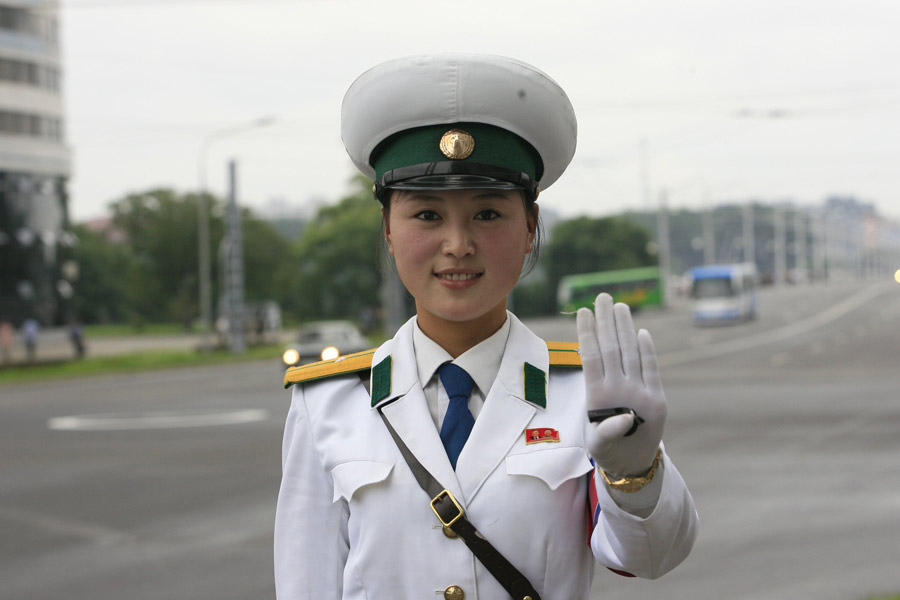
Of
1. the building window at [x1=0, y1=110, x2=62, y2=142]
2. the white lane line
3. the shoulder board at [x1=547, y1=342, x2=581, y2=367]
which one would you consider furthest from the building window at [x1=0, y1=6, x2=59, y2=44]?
the shoulder board at [x1=547, y1=342, x2=581, y2=367]

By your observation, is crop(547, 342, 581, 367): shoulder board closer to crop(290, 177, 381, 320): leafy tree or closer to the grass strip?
the grass strip

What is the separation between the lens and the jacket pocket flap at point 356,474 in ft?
6.09

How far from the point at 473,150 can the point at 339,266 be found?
5696 centimetres

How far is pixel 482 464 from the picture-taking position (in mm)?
1827

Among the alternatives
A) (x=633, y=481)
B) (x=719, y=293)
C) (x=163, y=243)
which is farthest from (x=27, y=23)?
(x=633, y=481)

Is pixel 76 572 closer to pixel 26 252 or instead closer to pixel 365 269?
pixel 26 252

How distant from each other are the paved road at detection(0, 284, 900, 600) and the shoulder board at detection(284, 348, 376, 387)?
473 cm

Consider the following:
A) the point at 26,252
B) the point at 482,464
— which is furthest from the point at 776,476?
the point at 26,252

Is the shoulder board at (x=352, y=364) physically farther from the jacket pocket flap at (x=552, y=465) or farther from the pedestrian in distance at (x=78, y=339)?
the pedestrian in distance at (x=78, y=339)

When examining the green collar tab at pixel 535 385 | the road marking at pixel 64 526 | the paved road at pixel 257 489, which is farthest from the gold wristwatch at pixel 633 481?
the road marking at pixel 64 526

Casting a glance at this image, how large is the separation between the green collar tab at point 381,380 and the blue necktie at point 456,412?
11cm

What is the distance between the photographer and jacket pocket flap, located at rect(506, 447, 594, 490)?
71.4 inches

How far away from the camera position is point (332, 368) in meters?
2.06

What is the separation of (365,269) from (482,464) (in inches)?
2259
